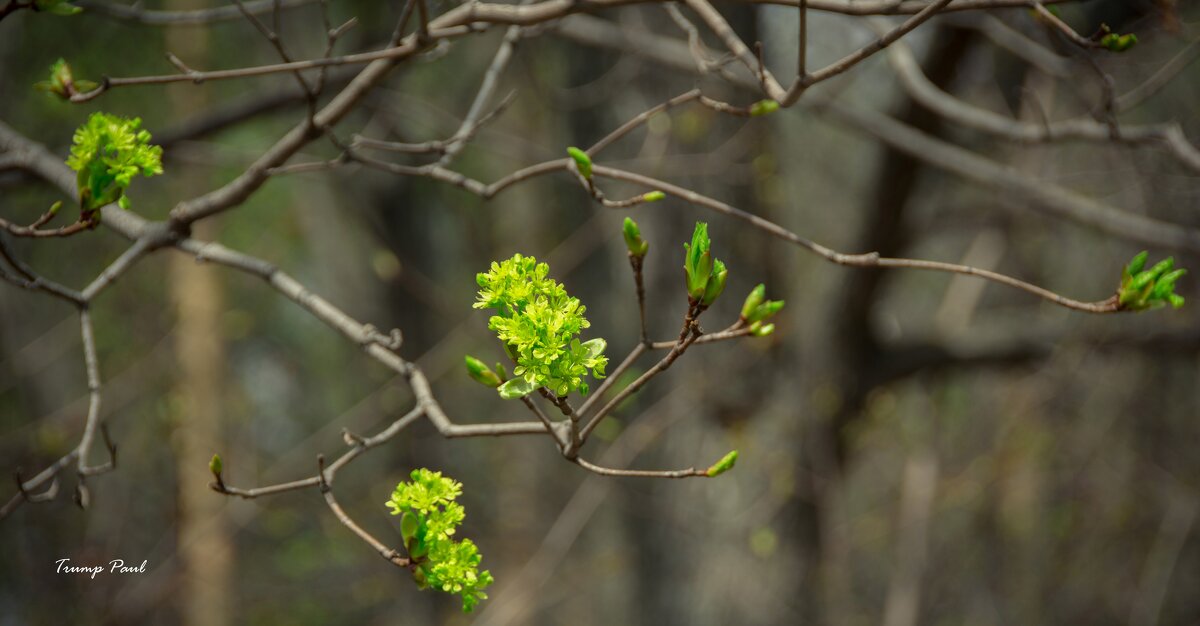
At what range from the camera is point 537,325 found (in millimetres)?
1035

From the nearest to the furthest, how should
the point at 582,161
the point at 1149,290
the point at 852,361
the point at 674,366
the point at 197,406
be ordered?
the point at 1149,290
the point at 582,161
the point at 674,366
the point at 852,361
the point at 197,406

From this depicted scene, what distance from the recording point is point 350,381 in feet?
28.1

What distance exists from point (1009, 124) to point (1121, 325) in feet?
4.40

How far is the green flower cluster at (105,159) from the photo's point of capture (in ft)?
4.54

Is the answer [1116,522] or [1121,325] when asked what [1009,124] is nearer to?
[1121,325]

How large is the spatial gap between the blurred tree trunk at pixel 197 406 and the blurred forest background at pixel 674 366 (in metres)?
0.03

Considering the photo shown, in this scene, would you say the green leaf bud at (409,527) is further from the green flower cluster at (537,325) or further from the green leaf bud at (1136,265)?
the green leaf bud at (1136,265)

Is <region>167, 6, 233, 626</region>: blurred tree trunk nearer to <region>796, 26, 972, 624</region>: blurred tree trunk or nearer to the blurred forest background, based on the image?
the blurred forest background

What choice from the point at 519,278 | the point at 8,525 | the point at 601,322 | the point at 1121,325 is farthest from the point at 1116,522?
the point at 8,525

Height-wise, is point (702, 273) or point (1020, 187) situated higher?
point (702, 273)

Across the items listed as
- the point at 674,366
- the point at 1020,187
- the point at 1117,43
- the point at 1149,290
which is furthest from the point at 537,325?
the point at 674,366

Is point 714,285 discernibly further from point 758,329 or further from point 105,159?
point 105,159

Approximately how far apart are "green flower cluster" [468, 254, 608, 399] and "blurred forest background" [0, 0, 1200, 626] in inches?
65.2

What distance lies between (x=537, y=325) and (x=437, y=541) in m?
0.39
